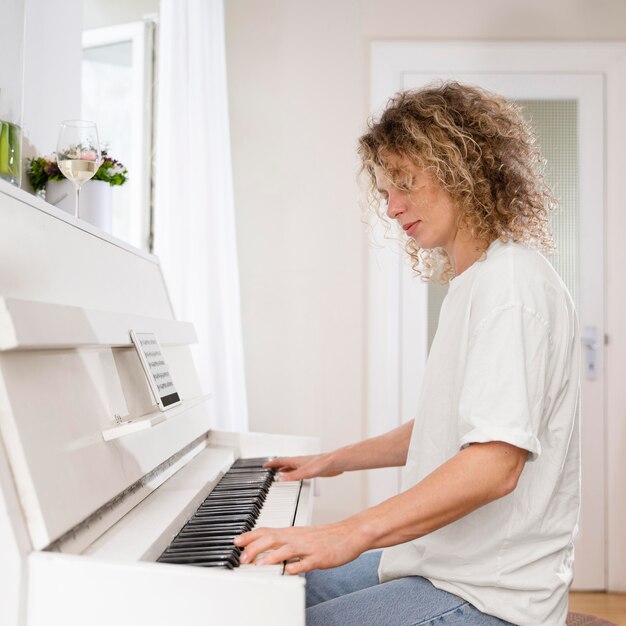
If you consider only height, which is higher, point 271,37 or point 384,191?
point 271,37

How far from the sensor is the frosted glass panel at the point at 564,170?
10.9 ft

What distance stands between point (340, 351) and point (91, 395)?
2.19 metres

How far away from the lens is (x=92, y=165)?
1.62 meters

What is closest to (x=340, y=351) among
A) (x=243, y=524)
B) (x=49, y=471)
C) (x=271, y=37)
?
(x=271, y=37)

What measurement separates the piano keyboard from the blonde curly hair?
24.6 inches

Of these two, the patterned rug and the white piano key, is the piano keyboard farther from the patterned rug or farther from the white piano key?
the patterned rug

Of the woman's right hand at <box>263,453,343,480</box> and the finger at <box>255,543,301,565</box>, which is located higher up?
the finger at <box>255,543,301,565</box>

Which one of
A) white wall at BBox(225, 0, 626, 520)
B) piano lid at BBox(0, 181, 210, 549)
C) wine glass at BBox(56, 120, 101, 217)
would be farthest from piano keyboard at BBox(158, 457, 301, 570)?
white wall at BBox(225, 0, 626, 520)

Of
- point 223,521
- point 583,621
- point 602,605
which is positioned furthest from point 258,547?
point 602,605

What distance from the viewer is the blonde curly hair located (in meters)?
1.32

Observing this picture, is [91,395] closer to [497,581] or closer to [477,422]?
[477,422]

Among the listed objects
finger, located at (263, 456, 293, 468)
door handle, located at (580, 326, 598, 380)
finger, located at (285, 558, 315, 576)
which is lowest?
finger, located at (263, 456, 293, 468)

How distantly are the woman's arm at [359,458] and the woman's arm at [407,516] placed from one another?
2.16 feet

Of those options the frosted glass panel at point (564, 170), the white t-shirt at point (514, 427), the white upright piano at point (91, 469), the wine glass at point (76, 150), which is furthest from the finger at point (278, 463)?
the frosted glass panel at point (564, 170)
